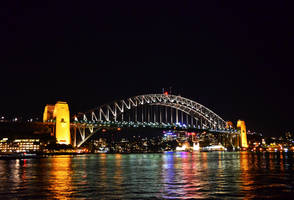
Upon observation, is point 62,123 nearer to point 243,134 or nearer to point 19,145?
point 19,145

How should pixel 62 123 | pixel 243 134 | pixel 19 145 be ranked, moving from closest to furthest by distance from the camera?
pixel 62 123 → pixel 19 145 → pixel 243 134

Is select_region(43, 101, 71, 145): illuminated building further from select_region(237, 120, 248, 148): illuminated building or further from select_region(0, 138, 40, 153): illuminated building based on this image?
select_region(237, 120, 248, 148): illuminated building

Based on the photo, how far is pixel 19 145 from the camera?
74.4 metres

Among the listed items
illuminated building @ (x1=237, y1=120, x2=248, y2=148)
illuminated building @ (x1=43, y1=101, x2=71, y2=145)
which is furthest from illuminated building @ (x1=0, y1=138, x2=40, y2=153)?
illuminated building @ (x1=237, y1=120, x2=248, y2=148)

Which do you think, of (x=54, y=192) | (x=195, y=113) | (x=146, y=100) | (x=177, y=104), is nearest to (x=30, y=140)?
(x=146, y=100)

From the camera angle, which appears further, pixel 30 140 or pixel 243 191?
pixel 30 140

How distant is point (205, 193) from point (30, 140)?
6624cm

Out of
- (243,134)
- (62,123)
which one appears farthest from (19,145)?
(243,134)

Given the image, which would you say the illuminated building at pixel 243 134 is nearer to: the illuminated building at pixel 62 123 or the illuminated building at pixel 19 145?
the illuminated building at pixel 62 123

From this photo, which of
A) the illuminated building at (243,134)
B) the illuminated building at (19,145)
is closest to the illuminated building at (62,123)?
the illuminated building at (19,145)

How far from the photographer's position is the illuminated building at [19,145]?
7300 centimetres

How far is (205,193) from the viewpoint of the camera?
1282 cm

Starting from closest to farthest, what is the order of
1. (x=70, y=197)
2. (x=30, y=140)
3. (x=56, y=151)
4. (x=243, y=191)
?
(x=70, y=197), (x=243, y=191), (x=56, y=151), (x=30, y=140)

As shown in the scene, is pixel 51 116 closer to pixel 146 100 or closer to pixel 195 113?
pixel 146 100
